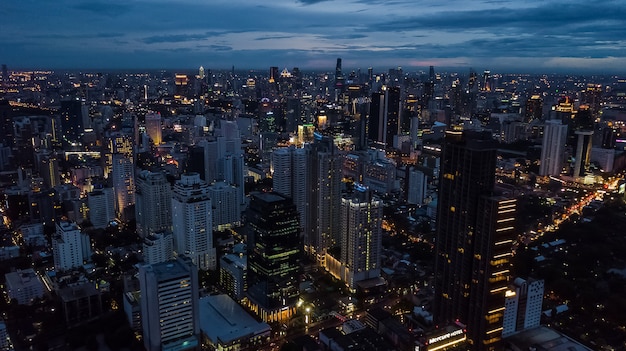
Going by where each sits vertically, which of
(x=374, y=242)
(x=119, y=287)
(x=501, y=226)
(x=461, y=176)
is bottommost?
(x=119, y=287)

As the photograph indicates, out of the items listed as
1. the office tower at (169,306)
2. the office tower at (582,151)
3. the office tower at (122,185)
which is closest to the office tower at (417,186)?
the office tower at (582,151)

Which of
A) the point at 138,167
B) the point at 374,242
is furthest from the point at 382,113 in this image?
the point at 374,242

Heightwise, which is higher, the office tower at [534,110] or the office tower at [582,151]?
the office tower at [534,110]

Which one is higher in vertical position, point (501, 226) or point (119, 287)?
point (501, 226)

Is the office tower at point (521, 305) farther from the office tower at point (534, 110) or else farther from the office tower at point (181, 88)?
the office tower at point (181, 88)

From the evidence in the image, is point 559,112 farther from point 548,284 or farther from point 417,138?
point 548,284

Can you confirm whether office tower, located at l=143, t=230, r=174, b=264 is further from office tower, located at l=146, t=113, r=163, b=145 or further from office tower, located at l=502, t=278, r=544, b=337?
office tower, located at l=146, t=113, r=163, b=145

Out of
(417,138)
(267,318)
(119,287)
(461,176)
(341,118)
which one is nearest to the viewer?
(461,176)
